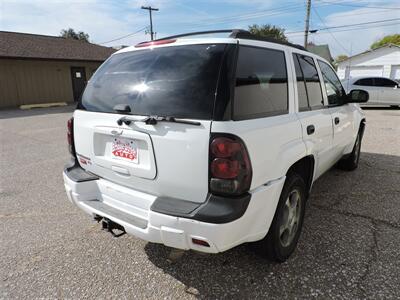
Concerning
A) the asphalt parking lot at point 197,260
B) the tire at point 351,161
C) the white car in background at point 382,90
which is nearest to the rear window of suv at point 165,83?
the asphalt parking lot at point 197,260

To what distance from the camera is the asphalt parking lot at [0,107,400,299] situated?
2.33m

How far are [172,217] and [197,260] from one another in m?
0.98

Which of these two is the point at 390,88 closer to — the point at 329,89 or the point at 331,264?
the point at 329,89

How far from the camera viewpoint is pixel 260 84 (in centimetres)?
224

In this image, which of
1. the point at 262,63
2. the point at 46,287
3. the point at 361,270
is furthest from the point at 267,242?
the point at 46,287

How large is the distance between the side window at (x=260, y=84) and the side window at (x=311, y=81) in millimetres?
483

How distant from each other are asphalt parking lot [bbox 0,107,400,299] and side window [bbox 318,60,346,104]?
1351 mm

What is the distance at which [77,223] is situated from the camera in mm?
3404

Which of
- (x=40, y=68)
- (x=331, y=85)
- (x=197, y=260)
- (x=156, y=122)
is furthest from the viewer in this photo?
(x=40, y=68)

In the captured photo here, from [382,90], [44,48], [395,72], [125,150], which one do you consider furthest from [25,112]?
[395,72]

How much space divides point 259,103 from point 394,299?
5.88 ft

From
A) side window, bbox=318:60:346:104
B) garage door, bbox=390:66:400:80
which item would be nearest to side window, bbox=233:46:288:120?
side window, bbox=318:60:346:104

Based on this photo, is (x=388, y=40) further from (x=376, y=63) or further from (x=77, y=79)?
(x=77, y=79)

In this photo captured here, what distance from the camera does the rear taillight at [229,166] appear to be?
6.04 ft
